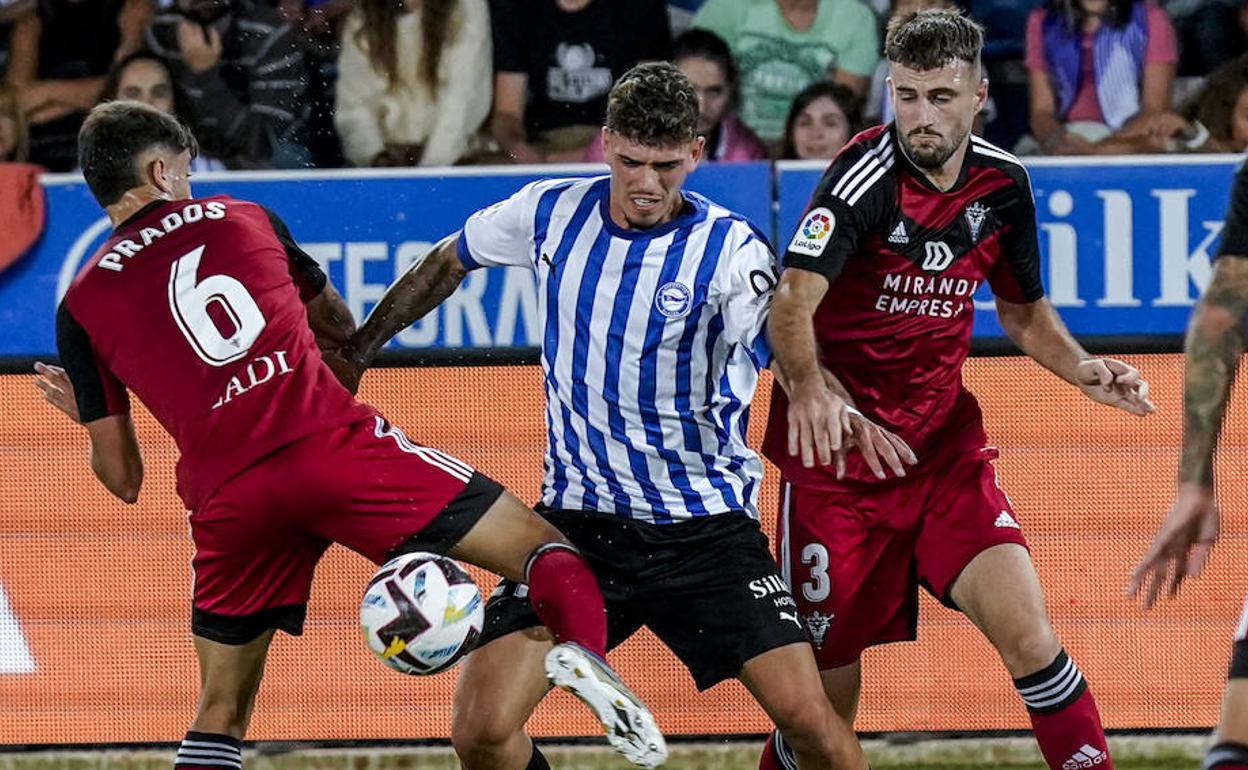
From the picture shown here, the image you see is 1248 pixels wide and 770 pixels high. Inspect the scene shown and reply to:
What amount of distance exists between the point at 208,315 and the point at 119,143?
1.50 feet

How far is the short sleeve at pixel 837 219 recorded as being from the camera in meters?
4.34

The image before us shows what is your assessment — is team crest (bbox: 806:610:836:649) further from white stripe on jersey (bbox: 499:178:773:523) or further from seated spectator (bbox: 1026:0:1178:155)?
seated spectator (bbox: 1026:0:1178:155)

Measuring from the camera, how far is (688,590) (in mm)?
4402

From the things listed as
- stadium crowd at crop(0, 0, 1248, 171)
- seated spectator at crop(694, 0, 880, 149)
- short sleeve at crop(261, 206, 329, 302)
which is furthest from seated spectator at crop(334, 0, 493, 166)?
short sleeve at crop(261, 206, 329, 302)

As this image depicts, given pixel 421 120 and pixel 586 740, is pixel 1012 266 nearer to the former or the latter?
pixel 586 740

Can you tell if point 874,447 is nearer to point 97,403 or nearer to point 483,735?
point 483,735

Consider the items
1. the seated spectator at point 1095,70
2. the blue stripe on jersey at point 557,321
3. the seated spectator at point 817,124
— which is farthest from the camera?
the seated spectator at point 1095,70

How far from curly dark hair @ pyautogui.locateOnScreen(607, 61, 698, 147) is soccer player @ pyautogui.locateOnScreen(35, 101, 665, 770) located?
85 cm

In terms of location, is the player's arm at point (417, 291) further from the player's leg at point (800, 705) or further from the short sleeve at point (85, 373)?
the player's leg at point (800, 705)

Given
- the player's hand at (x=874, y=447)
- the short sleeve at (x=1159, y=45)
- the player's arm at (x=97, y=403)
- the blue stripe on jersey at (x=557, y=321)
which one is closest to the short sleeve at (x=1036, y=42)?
the short sleeve at (x=1159, y=45)

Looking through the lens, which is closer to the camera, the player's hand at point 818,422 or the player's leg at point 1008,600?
the player's hand at point 818,422

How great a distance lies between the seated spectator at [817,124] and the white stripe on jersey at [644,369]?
2.25m

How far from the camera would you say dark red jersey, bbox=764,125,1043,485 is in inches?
174

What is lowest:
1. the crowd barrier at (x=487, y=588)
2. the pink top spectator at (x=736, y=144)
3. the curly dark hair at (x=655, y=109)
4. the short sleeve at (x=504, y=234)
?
the crowd barrier at (x=487, y=588)
